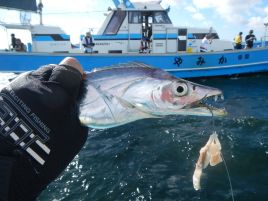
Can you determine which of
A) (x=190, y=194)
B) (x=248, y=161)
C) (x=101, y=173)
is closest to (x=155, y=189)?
(x=190, y=194)

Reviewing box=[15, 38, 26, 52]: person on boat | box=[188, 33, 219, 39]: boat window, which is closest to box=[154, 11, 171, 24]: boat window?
box=[188, 33, 219, 39]: boat window

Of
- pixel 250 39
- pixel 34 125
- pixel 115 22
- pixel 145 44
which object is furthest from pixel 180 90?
pixel 250 39

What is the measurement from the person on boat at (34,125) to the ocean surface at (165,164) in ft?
11.7

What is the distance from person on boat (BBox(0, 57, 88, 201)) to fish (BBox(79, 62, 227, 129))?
9 centimetres

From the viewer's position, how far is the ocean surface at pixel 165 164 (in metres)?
5.03

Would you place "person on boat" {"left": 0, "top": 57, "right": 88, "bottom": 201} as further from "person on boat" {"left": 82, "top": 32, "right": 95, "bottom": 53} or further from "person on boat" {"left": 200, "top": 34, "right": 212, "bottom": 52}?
"person on boat" {"left": 200, "top": 34, "right": 212, "bottom": 52}

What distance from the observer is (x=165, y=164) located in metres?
6.09

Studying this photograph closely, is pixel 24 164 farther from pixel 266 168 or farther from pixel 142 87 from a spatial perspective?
pixel 266 168

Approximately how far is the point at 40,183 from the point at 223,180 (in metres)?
4.40

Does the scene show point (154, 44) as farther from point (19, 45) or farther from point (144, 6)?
point (19, 45)

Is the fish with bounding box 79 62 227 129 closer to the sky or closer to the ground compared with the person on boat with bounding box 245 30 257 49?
closer to the sky

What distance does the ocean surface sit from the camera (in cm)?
503

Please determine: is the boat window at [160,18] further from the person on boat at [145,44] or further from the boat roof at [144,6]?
the person on boat at [145,44]

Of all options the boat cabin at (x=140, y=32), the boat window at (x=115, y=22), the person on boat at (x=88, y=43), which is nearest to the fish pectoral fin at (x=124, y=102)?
the person on boat at (x=88, y=43)
